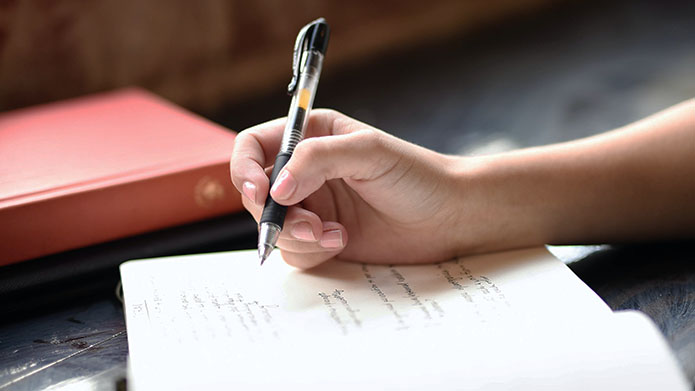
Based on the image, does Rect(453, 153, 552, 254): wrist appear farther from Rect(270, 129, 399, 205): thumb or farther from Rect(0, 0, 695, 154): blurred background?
Rect(0, 0, 695, 154): blurred background

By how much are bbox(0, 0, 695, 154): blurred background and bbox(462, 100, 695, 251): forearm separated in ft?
0.95

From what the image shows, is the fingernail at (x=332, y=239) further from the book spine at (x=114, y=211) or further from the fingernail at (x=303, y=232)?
the book spine at (x=114, y=211)

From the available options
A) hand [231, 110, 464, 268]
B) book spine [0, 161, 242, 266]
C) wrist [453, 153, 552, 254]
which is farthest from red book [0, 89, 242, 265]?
wrist [453, 153, 552, 254]

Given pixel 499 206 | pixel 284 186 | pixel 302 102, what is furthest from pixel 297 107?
pixel 499 206

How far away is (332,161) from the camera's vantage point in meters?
0.58

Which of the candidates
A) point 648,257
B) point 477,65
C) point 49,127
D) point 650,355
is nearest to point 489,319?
point 650,355

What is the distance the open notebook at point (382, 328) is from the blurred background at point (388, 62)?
414mm

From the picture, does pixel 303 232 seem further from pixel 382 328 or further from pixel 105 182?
pixel 105 182

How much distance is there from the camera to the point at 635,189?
27.0 inches

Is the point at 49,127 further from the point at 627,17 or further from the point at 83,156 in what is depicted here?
the point at 627,17

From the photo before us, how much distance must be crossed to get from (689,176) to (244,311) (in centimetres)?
45

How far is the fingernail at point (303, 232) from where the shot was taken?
0.60m

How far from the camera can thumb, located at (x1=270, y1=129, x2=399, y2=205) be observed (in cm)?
57

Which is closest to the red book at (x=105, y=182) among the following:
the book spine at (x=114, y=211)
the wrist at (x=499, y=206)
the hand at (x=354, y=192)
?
the book spine at (x=114, y=211)
